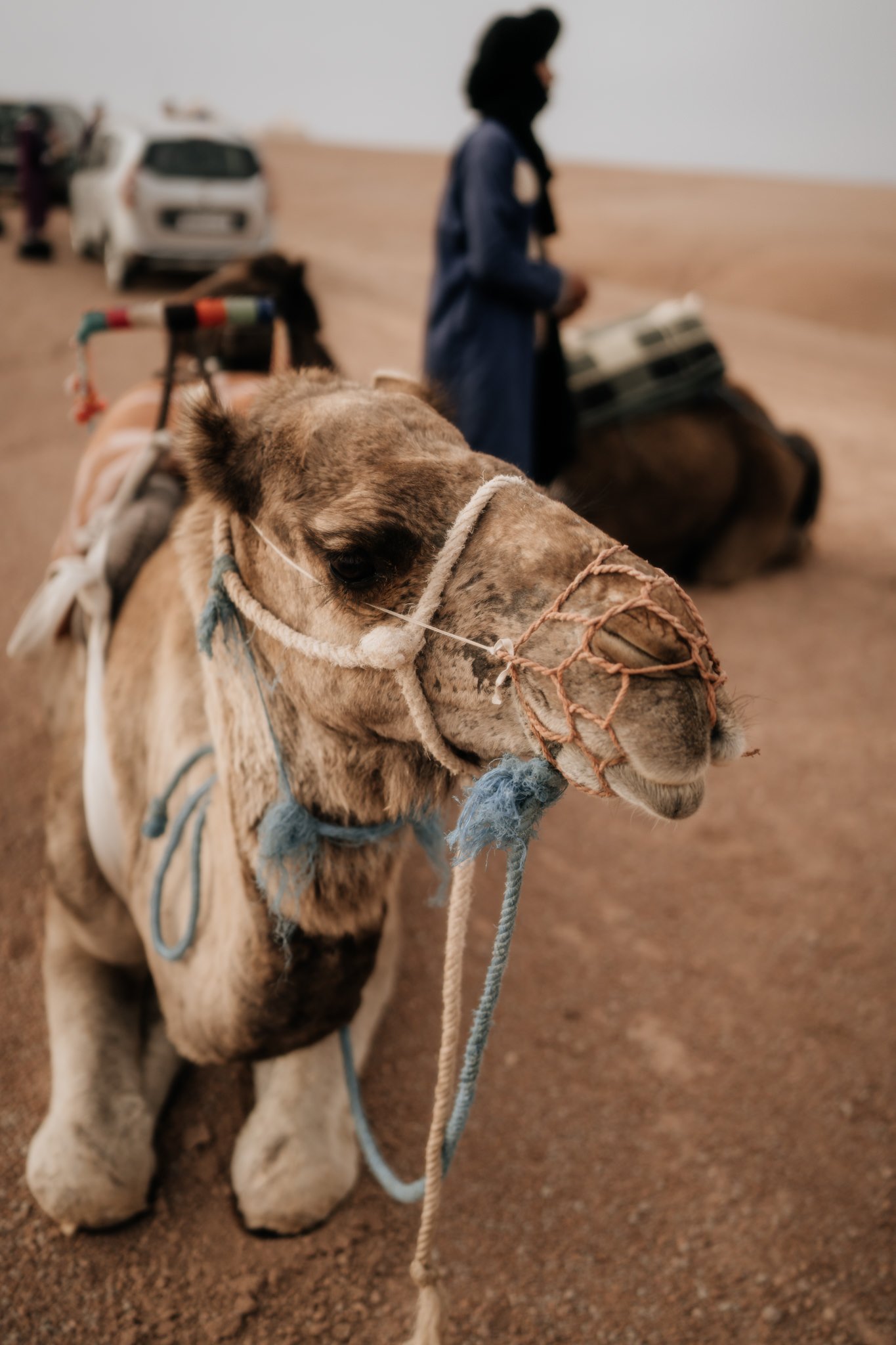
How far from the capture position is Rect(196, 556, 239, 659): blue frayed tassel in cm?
159

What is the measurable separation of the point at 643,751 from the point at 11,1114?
76.9 inches

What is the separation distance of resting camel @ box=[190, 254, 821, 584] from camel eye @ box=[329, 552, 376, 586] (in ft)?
11.7

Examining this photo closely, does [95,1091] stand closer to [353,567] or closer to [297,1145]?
[297,1145]

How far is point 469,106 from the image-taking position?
3.68m

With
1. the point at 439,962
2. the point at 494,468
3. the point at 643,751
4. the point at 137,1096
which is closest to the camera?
the point at 643,751

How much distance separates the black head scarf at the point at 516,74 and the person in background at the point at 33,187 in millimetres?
9315

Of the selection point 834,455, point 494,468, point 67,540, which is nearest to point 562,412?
point 67,540

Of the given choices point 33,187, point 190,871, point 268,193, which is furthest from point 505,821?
point 33,187

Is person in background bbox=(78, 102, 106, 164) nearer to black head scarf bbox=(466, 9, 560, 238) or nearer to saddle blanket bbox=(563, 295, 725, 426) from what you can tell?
saddle blanket bbox=(563, 295, 725, 426)

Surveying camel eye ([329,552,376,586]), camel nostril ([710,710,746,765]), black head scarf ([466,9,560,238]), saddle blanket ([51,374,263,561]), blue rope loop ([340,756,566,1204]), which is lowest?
saddle blanket ([51,374,263,561])

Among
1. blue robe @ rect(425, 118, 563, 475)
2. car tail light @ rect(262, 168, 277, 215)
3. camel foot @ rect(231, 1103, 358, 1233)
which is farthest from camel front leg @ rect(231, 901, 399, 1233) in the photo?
car tail light @ rect(262, 168, 277, 215)

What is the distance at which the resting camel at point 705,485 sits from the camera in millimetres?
5277

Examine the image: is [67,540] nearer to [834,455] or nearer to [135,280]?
[834,455]

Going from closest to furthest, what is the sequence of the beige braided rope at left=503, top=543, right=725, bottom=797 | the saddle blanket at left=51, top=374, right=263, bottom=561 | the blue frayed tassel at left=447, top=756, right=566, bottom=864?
the beige braided rope at left=503, top=543, right=725, bottom=797 → the blue frayed tassel at left=447, top=756, right=566, bottom=864 → the saddle blanket at left=51, top=374, right=263, bottom=561
